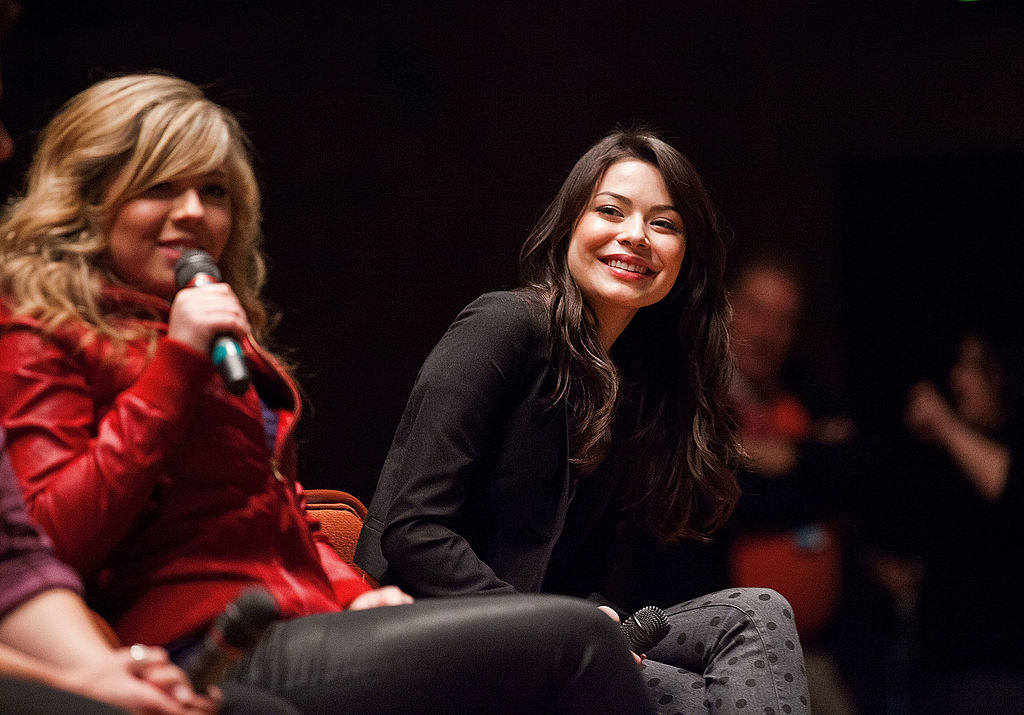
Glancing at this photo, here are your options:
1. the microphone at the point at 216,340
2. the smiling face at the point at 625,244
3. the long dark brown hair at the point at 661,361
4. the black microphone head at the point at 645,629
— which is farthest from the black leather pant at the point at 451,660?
the smiling face at the point at 625,244

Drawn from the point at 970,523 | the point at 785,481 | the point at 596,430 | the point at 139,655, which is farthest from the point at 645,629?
the point at 970,523

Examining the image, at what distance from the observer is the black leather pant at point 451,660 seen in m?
1.01

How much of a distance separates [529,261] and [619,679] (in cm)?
82

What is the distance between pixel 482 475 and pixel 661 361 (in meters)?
0.41

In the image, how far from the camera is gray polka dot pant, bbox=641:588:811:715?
1.50 m

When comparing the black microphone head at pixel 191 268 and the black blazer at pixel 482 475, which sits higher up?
the black microphone head at pixel 191 268

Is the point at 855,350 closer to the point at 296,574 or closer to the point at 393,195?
the point at 393,195

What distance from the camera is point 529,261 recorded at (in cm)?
179

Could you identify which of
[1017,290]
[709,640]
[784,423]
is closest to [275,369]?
[709,640]

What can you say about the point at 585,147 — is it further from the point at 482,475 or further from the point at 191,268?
the point at 191,268

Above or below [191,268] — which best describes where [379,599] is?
below

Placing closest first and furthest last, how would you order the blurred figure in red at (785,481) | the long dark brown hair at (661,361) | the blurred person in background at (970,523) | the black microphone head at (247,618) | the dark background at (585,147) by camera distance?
the black microphone head at (247,618)
the long dark brown hair at (661,361)
the blurred person in background at (970,523)
the blurred figure in red at (785,481)
the dark background at (585,147)

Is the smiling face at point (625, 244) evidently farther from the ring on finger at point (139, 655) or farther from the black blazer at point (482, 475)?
the ring on finger at point (139, 655)

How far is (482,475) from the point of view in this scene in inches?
61.9
